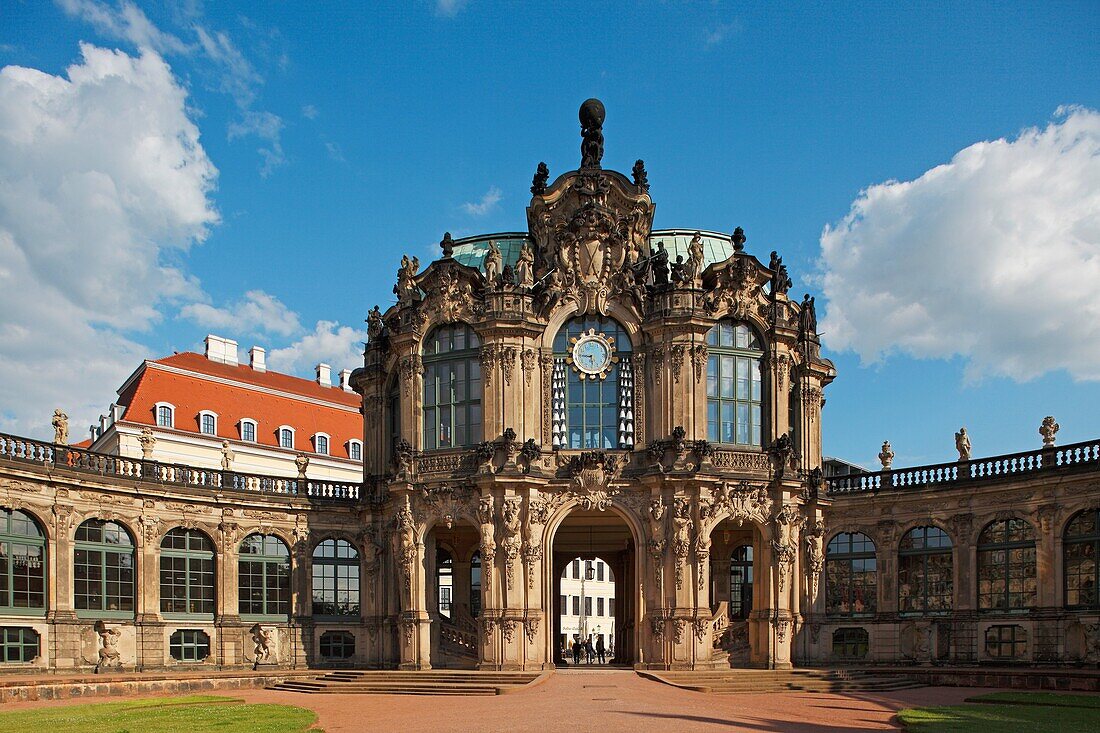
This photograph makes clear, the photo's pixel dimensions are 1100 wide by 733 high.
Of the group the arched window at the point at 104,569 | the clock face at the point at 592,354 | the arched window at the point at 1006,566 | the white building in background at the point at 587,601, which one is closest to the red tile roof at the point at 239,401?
the white building in background at the point at 587,601

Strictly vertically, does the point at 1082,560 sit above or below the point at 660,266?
below

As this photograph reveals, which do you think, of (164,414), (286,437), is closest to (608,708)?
(164,414)

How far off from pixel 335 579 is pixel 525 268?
1642 cm

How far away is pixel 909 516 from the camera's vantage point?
48531 millimetres

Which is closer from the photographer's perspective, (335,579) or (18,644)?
A: (18,644)

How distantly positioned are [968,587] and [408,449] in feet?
75.5

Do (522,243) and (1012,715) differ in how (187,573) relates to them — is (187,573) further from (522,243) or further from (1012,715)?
(1012,715)

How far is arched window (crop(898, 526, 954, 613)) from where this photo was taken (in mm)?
47438

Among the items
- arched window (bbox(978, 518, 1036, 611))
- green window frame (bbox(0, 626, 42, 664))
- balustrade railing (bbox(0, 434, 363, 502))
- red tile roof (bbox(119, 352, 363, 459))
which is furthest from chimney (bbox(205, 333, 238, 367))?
arched window (bbox(978, 518, 1036, 611))

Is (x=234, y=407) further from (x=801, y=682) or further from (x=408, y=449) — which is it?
(x=801, y=682)

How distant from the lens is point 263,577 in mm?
50500

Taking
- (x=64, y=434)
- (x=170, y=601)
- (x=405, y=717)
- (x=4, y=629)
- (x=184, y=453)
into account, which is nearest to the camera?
(x=405, y=717)

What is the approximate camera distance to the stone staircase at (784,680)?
4044 cm

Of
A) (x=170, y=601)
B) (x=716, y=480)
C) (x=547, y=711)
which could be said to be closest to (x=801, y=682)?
(x=716, y=480)
